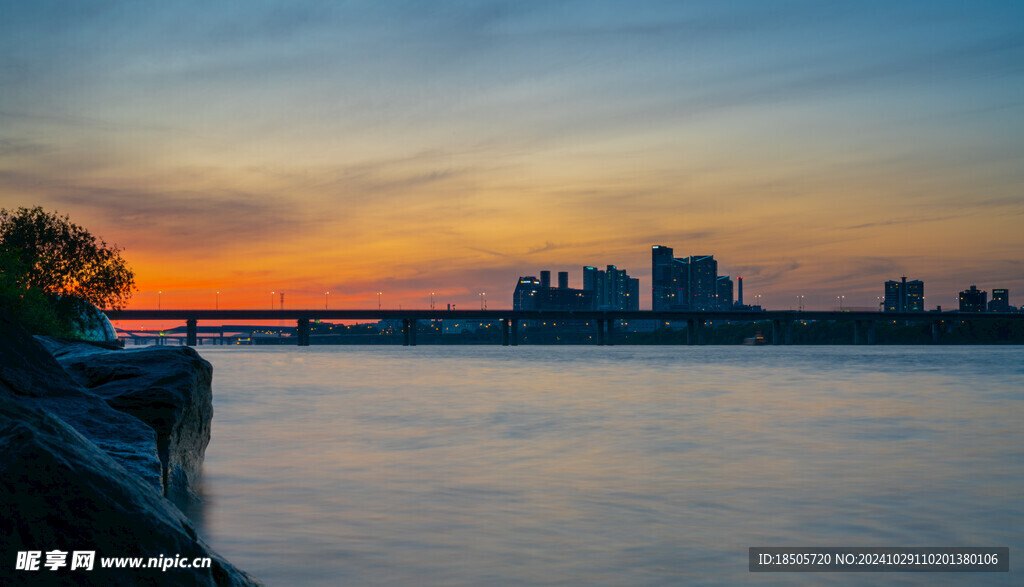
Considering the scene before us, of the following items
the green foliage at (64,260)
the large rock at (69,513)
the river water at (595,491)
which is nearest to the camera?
the large rock at (69,513)

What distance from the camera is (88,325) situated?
6625 cm

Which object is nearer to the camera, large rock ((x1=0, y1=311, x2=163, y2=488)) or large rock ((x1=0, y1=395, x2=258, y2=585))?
large rock ((x1=0, y1=395, x2=258, y2=585))

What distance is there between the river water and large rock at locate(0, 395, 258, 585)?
6.55m

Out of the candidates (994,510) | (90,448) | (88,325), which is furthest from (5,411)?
(88,325)

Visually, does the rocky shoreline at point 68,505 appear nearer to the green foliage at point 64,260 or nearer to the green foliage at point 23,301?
the green foliage at point 23,301

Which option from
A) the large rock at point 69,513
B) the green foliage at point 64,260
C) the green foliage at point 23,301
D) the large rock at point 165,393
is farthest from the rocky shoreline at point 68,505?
the green foliage at point 64,260

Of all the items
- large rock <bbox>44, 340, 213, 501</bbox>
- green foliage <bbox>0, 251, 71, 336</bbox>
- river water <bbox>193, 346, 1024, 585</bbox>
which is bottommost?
river water <bbox>193, 346, 1024, 585</bbox>

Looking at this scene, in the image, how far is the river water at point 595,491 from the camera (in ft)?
40.6

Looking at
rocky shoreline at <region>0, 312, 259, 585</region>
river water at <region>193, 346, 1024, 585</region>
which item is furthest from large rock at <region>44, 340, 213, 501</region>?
rocky shoreline at <region>0, 312, 259, 585</region>

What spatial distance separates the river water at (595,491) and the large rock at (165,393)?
3.43 ft

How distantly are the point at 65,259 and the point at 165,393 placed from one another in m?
68.6

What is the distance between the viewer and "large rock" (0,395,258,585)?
4734mm

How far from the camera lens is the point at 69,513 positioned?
4.91 meters

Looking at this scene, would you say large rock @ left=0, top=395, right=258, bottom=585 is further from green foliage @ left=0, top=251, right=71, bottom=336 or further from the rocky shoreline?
green foliage @ left=0, top=251, right=71, bottom=336
